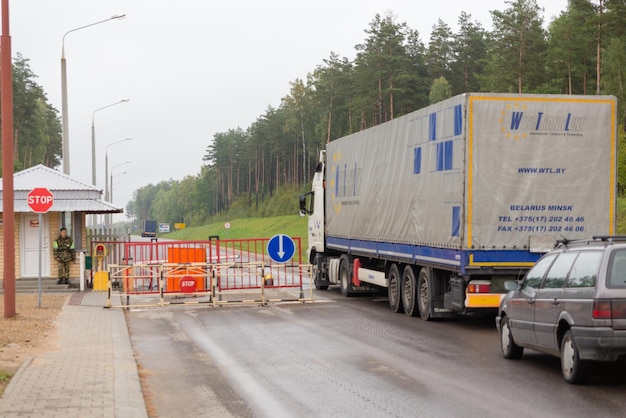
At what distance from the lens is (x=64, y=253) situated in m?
27.8

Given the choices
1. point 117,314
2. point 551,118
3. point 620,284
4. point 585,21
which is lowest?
point 117,314

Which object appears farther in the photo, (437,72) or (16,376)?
(437,72)

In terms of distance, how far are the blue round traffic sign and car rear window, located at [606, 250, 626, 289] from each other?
12.4 meters

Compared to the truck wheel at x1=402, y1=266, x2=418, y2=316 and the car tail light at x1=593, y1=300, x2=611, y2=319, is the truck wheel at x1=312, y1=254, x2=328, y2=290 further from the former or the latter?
the car tail light at x1=593, y1=300, x2=611, y2=319

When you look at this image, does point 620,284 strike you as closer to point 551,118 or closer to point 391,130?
point 551,118

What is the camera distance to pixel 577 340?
10305 mm

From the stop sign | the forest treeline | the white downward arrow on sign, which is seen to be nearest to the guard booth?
the stop sign

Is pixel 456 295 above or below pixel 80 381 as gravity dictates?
above

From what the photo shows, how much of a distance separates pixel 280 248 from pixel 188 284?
130 inches

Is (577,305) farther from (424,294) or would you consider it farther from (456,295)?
(424,294)

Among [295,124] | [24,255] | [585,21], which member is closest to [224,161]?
[295,124]

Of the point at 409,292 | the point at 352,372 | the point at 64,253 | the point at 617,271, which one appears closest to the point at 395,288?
the point at 409,292

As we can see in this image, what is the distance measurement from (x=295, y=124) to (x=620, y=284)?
360ft

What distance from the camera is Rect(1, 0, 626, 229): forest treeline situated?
6056 centimetres
